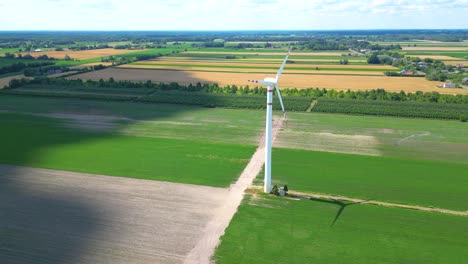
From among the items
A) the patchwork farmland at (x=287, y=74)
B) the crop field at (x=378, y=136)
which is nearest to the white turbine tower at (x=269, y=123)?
the crop field at (x=378, y=136)

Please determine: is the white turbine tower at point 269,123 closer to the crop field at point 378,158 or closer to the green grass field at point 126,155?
the crop field at point 378,158

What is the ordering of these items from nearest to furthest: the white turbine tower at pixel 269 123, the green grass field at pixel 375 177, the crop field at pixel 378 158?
the white turbine tower at pixel 269 123
the green grass field at pixel 375 177
the crop field at pixel 378 158

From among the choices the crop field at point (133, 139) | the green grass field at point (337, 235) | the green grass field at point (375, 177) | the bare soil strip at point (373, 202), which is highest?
the crop field at point (133, 139)

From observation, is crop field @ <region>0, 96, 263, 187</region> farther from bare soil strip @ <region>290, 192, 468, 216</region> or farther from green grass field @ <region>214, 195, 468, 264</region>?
green grass field @ <region>214, 195, 468, 264</region>

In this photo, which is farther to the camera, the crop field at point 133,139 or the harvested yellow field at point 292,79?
the harvested yellow field at point 292,79

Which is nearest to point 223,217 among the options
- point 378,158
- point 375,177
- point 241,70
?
point 375,177

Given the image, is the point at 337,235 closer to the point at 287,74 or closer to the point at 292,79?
the point at 292,79

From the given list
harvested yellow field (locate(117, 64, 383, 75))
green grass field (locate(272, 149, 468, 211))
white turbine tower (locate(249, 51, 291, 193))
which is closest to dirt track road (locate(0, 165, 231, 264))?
white turbine tower (locate(249, 51, 291, 193))
